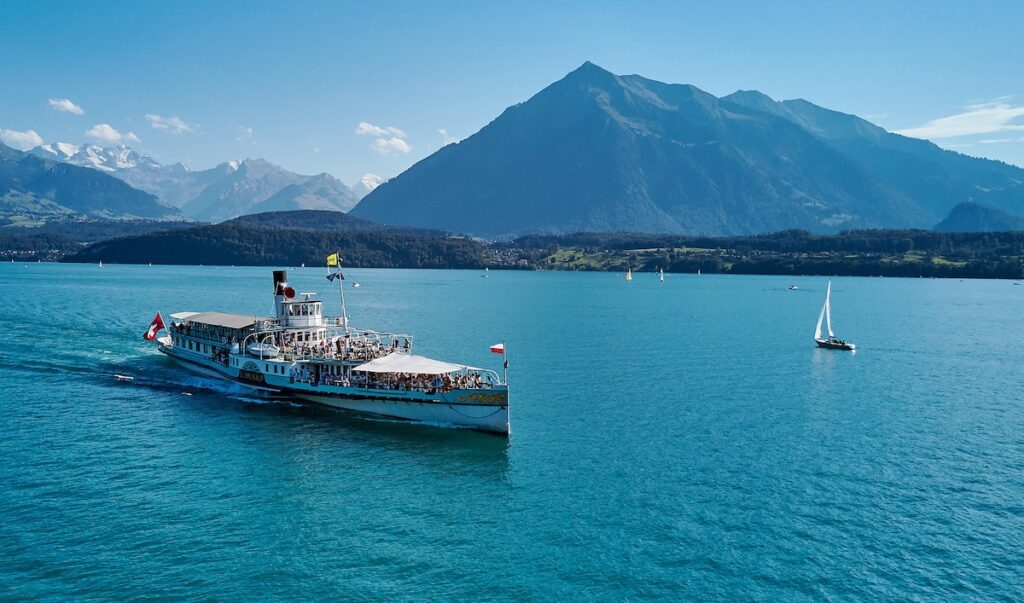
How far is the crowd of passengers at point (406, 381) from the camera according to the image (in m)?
65.4

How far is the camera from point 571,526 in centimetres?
4312

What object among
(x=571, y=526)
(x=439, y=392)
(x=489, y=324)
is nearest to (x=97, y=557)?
(x=571, y=526)

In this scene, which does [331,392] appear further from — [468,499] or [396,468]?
[468,499]

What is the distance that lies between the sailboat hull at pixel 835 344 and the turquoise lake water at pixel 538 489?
22.6m

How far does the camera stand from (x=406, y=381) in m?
67.9

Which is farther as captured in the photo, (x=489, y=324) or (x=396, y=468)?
(x=489, y=324)

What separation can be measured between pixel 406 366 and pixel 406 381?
1.55 meters

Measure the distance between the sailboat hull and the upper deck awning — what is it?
311 ft

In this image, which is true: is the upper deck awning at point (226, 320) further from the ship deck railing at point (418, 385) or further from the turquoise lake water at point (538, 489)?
the ship deck railing at point (418, 385)

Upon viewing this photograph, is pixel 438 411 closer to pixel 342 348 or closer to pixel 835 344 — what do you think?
pixel 342 348

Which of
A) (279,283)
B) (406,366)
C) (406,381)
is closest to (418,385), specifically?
(406,381)

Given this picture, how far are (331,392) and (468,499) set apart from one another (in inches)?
1127

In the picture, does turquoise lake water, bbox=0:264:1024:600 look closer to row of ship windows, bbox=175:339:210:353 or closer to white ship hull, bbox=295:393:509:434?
white ship hull, bbox=295:393:509:434

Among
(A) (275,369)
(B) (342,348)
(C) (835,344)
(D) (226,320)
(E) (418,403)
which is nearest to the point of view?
(E) (418,403)
